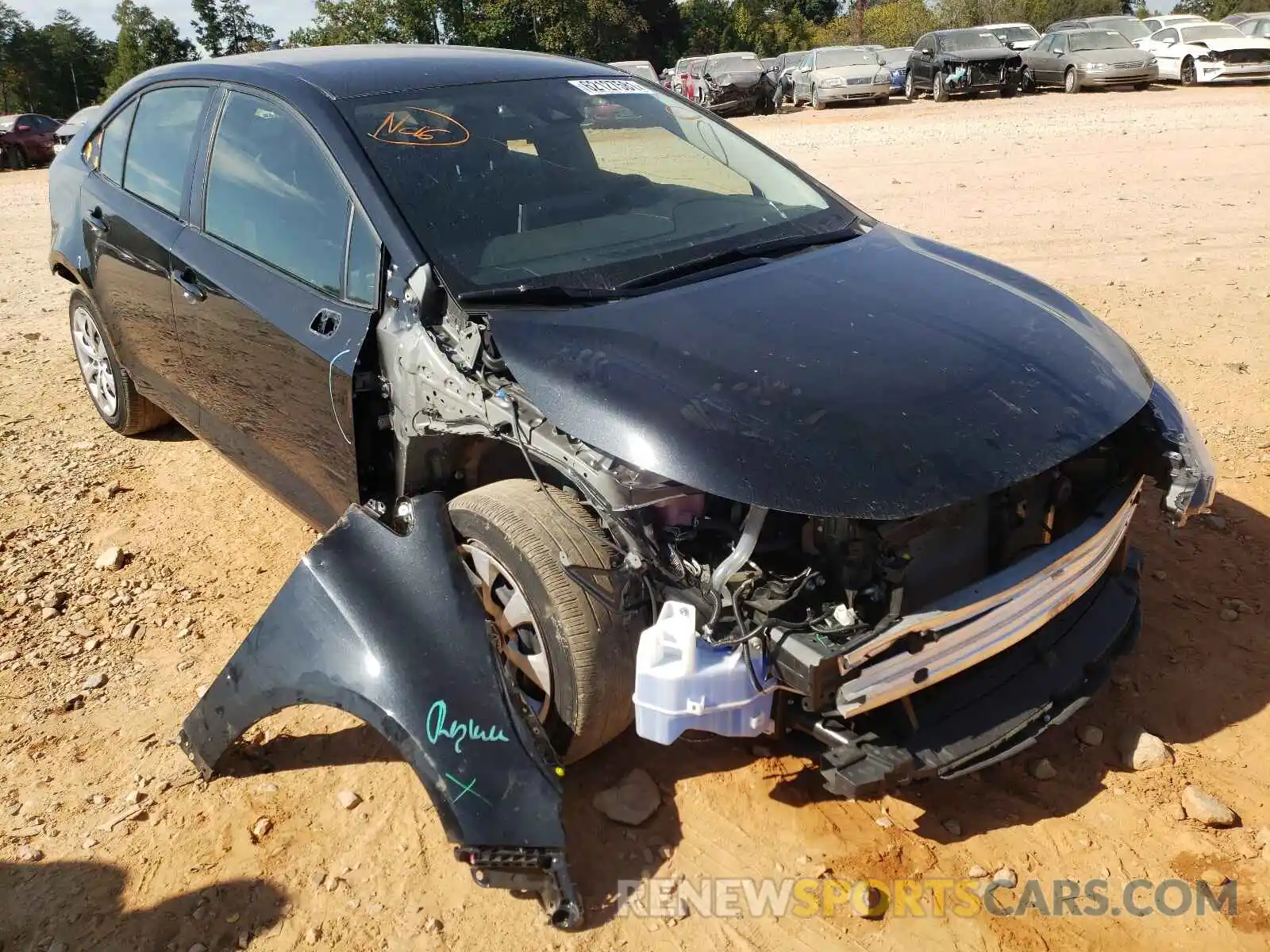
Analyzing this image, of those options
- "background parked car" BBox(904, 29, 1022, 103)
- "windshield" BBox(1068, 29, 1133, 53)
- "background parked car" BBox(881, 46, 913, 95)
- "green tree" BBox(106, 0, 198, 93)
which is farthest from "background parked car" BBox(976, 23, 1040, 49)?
"green tree" BBox(106, 0, 198, 93)

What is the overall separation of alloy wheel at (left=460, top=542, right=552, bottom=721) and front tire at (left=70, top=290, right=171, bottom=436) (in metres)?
2.71

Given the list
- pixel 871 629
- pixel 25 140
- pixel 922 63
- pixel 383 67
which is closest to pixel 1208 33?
pixel 922 63

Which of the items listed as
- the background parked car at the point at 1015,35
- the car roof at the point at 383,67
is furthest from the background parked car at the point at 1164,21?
the car roof at the point at 383,67

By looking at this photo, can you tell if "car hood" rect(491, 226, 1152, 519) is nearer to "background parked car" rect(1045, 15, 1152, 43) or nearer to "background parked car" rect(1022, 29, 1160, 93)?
"background parked car" rect(1022, 29, 1160, 93)

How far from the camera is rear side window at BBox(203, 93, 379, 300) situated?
3.01 m

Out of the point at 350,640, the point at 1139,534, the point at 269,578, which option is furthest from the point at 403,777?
the point at 1139,534

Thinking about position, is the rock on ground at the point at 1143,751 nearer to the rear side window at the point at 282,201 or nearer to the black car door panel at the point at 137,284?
the rear side window at the point at 282,201

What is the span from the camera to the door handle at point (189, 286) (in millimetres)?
3529

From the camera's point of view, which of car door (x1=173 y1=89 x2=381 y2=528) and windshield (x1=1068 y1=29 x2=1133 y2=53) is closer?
car door (x1=173 y1=89 x2=381 y2=528)

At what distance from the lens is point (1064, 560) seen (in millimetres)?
2455

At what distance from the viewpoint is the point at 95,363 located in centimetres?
505

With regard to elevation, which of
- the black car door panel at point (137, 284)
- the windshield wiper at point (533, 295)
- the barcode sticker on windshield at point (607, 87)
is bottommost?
the black car door panel at point (137, 284)

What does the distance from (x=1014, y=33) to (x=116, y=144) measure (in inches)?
920

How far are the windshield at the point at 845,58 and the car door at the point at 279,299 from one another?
20.8m
